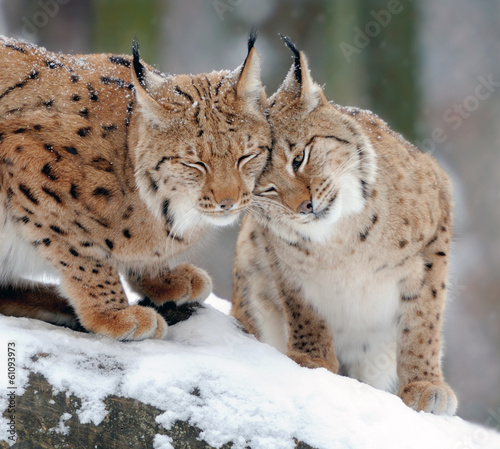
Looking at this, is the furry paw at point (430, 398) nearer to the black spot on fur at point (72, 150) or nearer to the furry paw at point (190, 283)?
the furry paw at point (190, 283)

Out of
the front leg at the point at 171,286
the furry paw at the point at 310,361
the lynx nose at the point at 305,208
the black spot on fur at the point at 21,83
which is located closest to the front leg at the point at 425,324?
the furry paw at the point at 310,361

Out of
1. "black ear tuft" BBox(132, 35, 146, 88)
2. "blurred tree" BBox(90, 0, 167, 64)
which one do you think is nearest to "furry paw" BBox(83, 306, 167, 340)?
"black ear tuft" BBox(132, 35, 146, 88)

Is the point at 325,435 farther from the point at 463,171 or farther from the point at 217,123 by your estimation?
the point at 463,171

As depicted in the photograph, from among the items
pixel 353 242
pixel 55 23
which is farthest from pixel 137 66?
pixel 55 23

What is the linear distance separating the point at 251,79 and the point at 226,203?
688mm

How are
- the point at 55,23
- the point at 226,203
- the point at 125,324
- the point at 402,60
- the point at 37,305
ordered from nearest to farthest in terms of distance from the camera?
the point at 226,203 → the point at 125,324 → the point at 37,305 → the point at 402,60 → the point at 55,23

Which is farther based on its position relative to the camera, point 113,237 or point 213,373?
point 113,237

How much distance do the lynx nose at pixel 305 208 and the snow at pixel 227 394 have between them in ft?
2.58

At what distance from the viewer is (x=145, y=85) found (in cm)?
402

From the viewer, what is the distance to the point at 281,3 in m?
9.66

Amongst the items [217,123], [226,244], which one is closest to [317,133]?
[217,123]

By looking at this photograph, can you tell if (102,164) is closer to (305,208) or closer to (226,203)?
(226,203)

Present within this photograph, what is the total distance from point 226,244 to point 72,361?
517 cm

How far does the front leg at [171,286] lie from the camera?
4.67m
